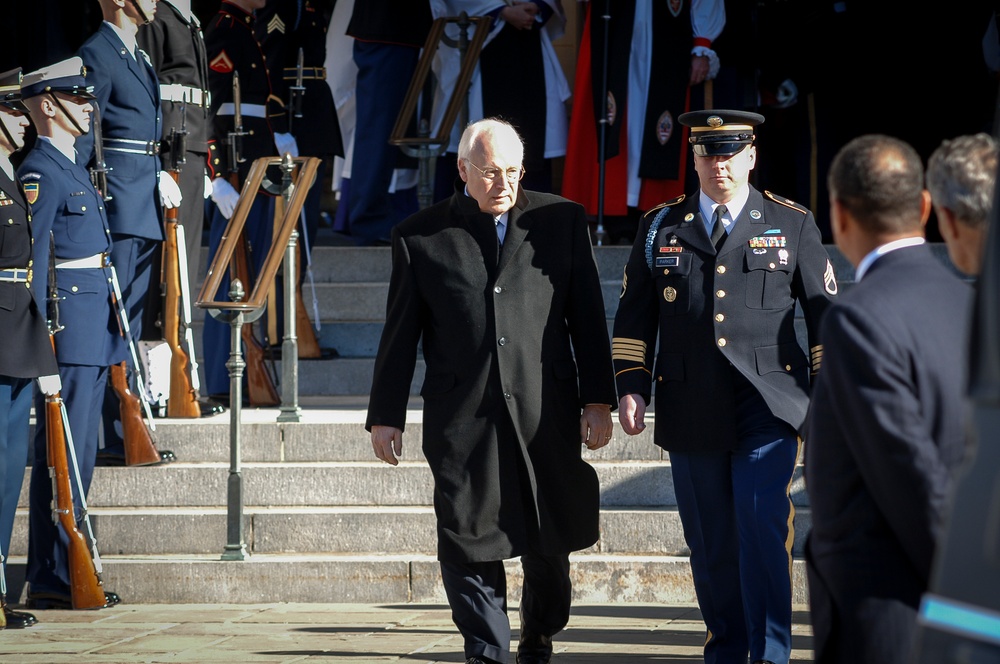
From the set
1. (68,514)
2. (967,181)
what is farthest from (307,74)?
(967,181)

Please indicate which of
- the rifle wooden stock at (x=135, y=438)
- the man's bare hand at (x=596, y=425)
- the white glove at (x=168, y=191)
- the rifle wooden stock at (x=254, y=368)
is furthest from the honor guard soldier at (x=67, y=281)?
the man's bare hand at (x=596, y=425)

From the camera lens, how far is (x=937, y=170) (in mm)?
2730

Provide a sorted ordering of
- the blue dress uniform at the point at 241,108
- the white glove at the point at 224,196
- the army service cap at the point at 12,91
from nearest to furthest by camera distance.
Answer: the army service cap at the point at 12,91, the white glove at the point at 224,196, the blue dress uniform at the point at 241,108

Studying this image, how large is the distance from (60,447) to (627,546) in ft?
7.89

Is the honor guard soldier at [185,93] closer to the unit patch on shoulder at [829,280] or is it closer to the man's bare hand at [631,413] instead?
the man's bare hand at [631,413]

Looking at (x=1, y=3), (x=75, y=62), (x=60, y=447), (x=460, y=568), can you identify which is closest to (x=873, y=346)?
(x=460, y=568)

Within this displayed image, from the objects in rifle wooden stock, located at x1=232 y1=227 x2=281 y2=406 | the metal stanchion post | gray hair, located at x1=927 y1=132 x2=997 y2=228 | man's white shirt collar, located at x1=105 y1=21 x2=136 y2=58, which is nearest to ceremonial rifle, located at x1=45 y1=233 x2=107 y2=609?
the metal stanchion post

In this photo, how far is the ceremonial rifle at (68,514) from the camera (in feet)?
20.2

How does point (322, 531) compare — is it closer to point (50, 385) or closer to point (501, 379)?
point (50, 385)

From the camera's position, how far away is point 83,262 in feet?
21.6

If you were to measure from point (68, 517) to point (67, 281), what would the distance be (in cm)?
106

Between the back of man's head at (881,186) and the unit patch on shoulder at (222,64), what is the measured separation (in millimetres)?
6264

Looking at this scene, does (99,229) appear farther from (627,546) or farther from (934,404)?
(934,404)

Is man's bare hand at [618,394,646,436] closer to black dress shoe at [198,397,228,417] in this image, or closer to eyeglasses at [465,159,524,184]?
eyeglasses at [465,159,524,184]
